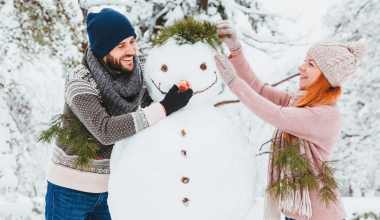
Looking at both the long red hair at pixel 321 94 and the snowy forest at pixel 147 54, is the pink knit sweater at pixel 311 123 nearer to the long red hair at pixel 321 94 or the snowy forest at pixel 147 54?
the long red hair at pixel 321 94

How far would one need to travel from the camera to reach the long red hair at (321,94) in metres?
1.66

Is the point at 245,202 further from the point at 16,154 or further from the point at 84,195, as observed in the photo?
the point at 16,154

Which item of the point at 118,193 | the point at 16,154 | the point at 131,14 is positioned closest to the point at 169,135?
the point at 118,193

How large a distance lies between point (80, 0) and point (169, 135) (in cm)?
305

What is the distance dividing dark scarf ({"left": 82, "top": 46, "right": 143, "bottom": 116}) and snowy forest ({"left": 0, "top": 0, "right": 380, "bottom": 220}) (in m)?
1.97

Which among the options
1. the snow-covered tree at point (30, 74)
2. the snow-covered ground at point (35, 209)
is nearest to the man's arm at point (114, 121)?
the snow-covered ground at point (35, 209)

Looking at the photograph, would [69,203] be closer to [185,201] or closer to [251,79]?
[185,201]

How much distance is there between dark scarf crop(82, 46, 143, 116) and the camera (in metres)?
1.62

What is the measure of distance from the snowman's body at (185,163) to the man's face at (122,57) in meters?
0.16

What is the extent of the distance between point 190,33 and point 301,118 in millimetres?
694

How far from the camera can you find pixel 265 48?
4.03 metres

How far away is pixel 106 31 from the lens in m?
1.69

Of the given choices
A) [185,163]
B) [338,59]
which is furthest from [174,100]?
[338,59]

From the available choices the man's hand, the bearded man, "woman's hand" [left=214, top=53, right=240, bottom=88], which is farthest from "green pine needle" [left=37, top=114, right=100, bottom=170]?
"woman's hand" [left=214, top=53, right=240, bottom=88]
